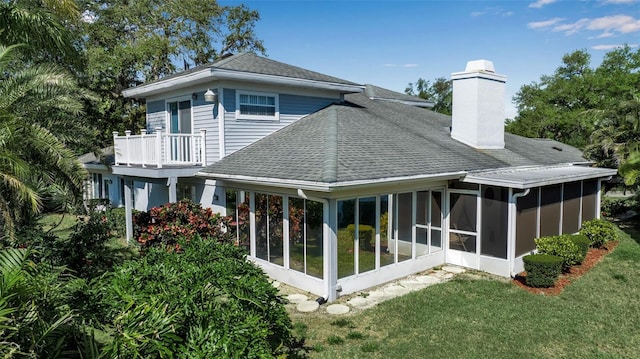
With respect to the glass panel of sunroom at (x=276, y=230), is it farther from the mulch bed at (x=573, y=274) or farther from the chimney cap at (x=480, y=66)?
the chimney cap at (x=480, y=66)

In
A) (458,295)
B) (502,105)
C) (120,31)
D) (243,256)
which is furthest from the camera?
(120,31)

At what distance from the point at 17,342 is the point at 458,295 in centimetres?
840

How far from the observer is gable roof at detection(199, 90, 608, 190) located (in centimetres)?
970

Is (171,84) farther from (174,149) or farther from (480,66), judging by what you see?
(480,66)

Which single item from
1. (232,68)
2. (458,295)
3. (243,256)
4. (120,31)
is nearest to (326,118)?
(232,68)

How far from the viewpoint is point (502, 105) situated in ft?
52.1

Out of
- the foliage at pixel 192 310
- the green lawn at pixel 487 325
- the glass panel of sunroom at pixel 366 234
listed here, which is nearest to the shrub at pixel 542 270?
the green lawn at pixel 487 325

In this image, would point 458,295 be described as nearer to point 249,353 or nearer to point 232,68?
point 249,353

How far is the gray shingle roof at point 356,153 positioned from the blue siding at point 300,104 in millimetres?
339

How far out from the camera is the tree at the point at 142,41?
22.1 m

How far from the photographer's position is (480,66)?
50.1 feet

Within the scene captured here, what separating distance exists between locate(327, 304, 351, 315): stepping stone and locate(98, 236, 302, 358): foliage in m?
3.59

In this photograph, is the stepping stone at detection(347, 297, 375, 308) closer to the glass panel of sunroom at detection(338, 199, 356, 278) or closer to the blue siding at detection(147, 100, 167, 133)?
the glass panel of sunroom at detection(338, 199, 356, 278)

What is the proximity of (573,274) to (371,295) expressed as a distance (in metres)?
5.97
